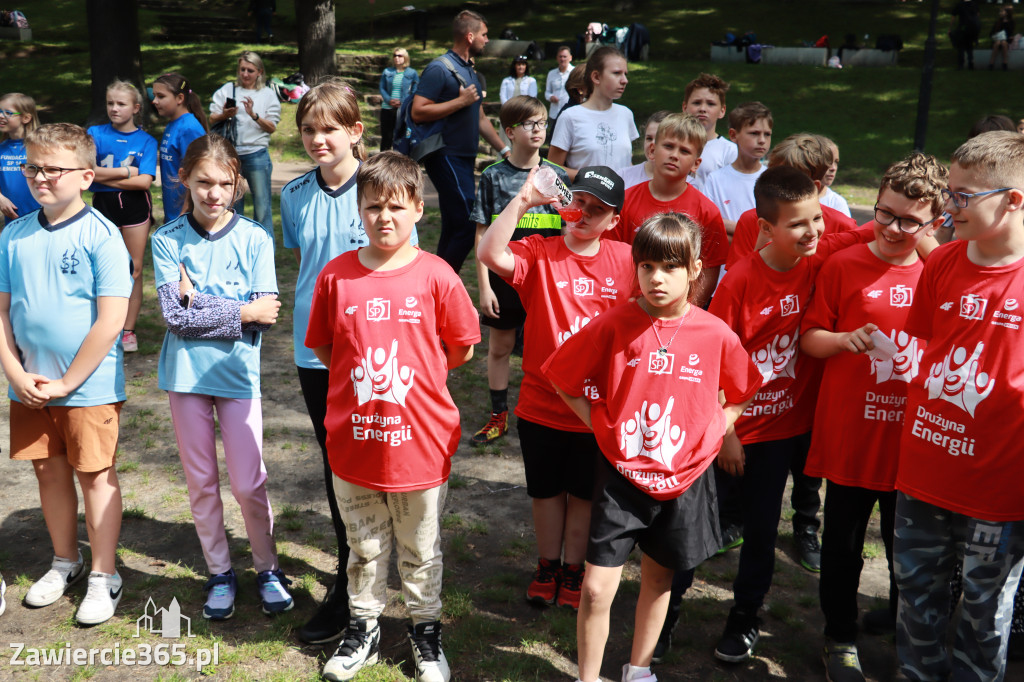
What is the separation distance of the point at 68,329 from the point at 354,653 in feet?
5.81

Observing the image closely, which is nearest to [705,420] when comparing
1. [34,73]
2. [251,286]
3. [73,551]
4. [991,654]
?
[991,654]

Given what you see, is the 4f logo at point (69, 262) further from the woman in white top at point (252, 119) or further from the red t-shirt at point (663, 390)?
the woman in white top at point (252, 119)

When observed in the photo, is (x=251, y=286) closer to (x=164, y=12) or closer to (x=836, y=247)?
(x=836, y=247)

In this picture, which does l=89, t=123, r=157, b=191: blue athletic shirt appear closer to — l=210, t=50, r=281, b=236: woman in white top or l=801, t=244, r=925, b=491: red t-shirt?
l=210, t=50, r=281, b=236: woman in white top

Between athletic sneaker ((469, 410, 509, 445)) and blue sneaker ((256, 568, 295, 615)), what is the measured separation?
1.86 metres

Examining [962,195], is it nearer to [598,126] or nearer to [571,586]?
[571,586]

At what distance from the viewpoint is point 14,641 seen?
134 inches

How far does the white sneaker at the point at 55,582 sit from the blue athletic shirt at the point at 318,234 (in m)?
1.45

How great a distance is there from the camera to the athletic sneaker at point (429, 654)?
318cm

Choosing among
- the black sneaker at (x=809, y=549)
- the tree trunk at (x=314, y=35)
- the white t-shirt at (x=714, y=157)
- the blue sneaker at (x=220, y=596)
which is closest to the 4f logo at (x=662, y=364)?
the black sneaker at (x=809, y=549)

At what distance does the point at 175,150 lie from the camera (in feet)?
21.8

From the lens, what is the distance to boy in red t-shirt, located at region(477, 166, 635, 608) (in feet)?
11.3

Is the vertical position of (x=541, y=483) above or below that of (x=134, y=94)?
below

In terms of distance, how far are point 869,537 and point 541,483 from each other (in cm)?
196
